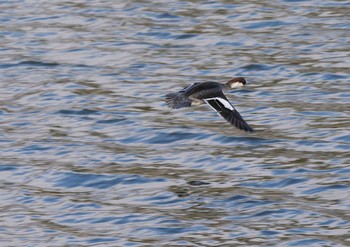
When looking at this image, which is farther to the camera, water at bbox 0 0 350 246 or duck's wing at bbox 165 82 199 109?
duck's wing at bbox 165 82 199 109

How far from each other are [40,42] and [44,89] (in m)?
2.49

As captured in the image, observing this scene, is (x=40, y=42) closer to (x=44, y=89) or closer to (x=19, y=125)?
(x=44, y=89)

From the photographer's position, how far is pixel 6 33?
1872cm

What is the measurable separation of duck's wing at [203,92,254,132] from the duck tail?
0.21 metres

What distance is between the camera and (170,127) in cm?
1398

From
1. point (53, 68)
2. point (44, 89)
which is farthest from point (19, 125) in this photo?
point (53, 68)

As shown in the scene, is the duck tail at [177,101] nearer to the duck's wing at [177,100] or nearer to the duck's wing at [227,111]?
the duck's wing at [177,100]

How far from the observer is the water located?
10.8 m

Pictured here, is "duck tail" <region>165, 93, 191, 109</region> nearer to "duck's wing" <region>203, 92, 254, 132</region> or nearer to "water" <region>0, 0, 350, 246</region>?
"duck's wing" <region>203, 92, 254, 132</region>

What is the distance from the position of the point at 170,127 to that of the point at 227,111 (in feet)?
4.86

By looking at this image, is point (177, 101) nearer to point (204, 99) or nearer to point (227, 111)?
point (204, 99)

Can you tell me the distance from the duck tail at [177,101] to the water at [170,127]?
0.51 metres

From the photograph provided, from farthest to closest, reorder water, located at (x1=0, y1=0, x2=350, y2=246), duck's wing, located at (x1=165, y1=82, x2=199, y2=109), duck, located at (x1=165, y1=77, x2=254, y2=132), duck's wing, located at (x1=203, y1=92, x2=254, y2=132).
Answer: duck's wing, located at (x1=165, y1=82, x2=199, y2=109) → duck, located at (x1=165, y1=77, x2=254, y2=132) → duck's wing, located at (x1=203, y1=92, x2=254, y2=132) → water, located at (x1=0, y1=0, x2=350, y2=246)

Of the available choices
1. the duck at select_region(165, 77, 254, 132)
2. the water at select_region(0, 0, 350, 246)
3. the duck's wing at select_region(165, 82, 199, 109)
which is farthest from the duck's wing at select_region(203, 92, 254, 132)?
the water at select_region(0, 0, 350, 246)
